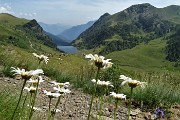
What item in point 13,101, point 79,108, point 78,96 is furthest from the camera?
point 78,96

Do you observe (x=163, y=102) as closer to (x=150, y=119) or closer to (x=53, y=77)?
(x=150, y=119)

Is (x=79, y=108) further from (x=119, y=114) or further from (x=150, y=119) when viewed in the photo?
(x=150, y=119)

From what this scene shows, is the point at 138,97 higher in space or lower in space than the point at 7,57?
lower

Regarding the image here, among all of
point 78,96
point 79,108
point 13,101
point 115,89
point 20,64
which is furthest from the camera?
point 20,64

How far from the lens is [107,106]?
10.2 m

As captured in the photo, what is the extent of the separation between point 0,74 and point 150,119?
4.71 m

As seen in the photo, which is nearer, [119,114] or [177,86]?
[119,114]

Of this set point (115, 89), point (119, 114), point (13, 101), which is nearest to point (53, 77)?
point (115, 89)

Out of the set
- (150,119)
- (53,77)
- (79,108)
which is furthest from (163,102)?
(53,77)

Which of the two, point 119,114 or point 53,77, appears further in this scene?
point 53,77

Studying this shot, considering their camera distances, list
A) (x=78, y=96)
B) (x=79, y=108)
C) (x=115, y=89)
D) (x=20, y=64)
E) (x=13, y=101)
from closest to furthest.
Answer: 1. (x=13, y=101)
2. (x=79, y=108)
3. (x=78, y=96)
4. (x=115, y=89)
5. (x=20, y=64)

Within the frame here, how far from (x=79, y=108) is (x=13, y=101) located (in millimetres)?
4015

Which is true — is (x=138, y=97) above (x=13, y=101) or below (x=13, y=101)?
below

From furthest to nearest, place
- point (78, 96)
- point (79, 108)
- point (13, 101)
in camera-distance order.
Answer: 1. point (78, 96)
2. point (79, 108)
3. point (13, 101)
